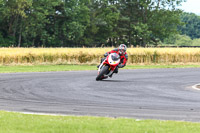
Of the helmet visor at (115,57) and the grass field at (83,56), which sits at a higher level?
the helmet visor at (115,57)

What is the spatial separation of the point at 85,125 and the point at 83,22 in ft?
233

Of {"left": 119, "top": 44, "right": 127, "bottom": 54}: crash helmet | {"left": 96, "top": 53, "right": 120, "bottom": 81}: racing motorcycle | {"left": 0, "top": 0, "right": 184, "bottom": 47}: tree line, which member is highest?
{"left": 0, "top": 0, "right": 184, "bottom": 47}: tree line

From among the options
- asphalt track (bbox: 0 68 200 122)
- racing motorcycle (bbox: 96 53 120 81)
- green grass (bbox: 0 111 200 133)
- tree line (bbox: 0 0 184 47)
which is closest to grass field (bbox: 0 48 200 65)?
racing motorcycle (bbox: 96 53 120 81)

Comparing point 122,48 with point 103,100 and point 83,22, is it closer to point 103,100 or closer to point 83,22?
point 103,100

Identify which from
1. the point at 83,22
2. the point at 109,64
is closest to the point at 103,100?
the point at 109,64

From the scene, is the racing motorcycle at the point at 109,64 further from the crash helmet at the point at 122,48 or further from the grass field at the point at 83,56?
the grass field at the point at 83,56

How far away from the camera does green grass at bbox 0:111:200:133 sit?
26.1 ft

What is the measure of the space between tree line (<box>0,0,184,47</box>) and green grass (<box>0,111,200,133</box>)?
58035mm

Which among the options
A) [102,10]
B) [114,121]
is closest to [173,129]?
[114,121]

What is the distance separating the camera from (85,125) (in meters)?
8.49

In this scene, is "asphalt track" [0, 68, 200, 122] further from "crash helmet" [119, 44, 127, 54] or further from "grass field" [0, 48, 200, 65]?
"grass field" [0, 48, 200, 65]

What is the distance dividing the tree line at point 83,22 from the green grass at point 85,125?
58.0 m

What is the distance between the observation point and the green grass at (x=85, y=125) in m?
7.96

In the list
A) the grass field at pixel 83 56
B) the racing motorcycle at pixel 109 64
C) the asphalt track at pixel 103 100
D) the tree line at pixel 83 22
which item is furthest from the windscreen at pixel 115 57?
the tree line at pixel 83 22
